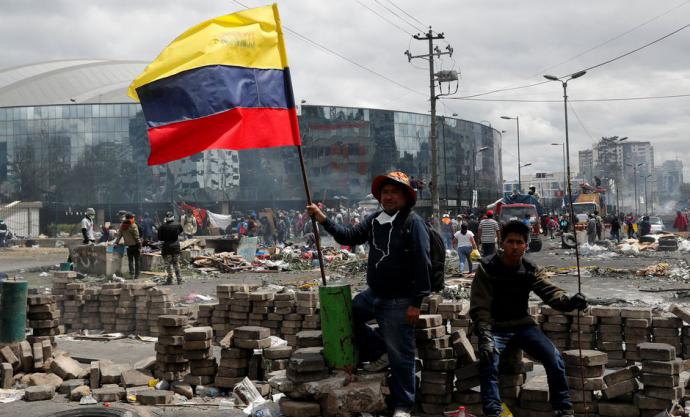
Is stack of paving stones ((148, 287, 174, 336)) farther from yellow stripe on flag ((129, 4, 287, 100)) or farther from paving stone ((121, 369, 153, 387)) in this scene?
yellow stripe on flag ((129, 4, 287, 100))

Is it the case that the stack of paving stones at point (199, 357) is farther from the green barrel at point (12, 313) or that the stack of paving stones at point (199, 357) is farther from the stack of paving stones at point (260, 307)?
the green barrel at point (12, 313)

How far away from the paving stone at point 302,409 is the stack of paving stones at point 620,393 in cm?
234

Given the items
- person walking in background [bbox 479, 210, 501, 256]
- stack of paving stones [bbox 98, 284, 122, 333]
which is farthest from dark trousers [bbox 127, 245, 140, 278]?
person walking in background [bbox 479, 210, 501, 256]

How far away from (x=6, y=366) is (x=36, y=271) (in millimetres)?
16809

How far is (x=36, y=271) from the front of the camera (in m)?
22.2

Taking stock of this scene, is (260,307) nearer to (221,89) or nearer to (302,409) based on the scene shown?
(302,409)

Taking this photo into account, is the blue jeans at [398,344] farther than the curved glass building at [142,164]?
No

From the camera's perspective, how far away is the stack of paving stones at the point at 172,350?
6.97 m

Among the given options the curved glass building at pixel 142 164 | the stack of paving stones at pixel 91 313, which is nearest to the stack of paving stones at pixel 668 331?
the stack of paving stones at pixel 91 313

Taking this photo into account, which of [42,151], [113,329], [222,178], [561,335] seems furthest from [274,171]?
[561,335]

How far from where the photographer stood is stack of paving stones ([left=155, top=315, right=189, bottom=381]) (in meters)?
6.97

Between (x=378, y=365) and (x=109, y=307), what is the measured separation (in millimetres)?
6849

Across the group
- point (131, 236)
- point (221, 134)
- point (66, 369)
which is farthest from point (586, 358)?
point (131, 236)

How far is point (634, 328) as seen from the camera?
714 cm
